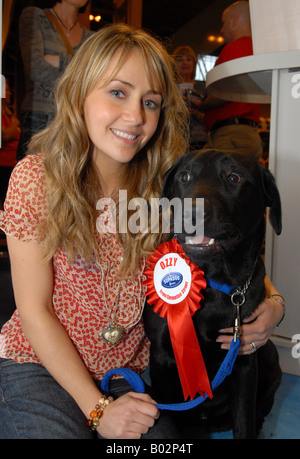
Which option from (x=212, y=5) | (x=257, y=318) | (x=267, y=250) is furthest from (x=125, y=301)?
(x=212, y=5)

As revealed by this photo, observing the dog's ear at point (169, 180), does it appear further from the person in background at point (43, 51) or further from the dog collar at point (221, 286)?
the person in background at point (43, 51)

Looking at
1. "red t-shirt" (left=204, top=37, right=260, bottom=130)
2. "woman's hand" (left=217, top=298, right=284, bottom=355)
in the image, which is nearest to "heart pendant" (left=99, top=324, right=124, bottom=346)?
"woman's hand" (left=217, top=298, right=284, bottom=355)

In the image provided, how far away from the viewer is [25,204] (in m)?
1.17

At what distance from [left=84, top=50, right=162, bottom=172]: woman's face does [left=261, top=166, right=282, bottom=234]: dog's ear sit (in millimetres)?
383

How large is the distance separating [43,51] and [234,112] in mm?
1110

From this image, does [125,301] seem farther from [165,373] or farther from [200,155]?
[200,155]

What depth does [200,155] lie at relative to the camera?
1239mm

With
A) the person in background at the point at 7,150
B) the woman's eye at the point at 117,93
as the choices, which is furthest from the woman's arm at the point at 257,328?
the person in background at the point at 7,150

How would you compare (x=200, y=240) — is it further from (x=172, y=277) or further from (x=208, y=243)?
(x=172, y=277)

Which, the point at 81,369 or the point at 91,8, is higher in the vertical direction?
the point at 91,8

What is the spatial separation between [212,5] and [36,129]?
14.3 ft

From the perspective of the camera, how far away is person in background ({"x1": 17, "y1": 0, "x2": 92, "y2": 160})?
2.27 meters

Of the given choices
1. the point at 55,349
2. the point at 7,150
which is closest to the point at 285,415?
the point at 55,349

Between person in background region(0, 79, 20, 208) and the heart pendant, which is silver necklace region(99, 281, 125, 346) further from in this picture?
person in background region(0, 79, 20, 208)
